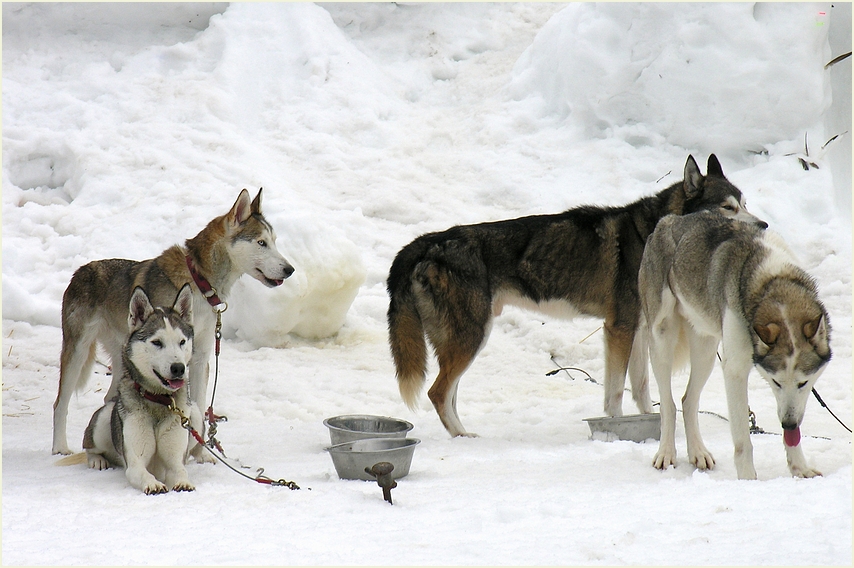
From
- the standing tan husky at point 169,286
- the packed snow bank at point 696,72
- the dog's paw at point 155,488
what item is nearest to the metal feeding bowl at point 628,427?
the standing tan husky at point 169,286

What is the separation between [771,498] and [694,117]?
26.1 ft

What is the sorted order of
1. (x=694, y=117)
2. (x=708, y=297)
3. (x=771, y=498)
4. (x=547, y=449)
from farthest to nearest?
(x=694, y=117) < (x=547, y=449) < (x=708, y=297) < (x=771, y=498)

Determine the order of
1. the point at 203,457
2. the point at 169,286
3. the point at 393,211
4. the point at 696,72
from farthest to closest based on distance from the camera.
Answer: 1. the point at 393,211
2. the point at 696,72
3. the point at 169,286
4. the point at 203,457

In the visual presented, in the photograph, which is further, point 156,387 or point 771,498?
point 156,387

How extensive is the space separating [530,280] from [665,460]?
1963 mm

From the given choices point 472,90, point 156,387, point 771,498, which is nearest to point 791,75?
point 472,90

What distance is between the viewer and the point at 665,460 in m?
4.05

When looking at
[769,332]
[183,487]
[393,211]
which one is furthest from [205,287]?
[393,211]

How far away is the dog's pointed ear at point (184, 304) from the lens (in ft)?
14.1

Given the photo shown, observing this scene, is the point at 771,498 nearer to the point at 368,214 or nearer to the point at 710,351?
the point at 710,351

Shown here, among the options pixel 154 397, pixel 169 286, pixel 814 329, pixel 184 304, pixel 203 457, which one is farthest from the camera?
pixel 169 286

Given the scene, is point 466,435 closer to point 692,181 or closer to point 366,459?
point 366,459

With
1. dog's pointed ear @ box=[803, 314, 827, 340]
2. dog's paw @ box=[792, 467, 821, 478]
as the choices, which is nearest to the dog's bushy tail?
dog's paw @ box=[792, 467, 821, 478]

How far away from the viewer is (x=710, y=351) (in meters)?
4.31
